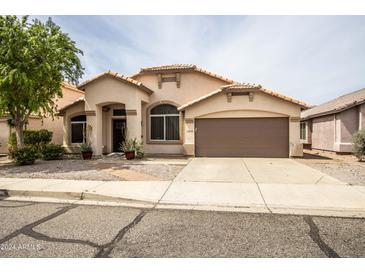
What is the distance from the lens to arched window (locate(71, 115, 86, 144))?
15.8m

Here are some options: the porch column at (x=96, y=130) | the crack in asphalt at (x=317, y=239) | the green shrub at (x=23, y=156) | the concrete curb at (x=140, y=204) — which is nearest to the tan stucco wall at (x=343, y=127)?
the concrete curb at (x=140, y=204)

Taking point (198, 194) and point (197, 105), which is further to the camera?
point (197, 105)

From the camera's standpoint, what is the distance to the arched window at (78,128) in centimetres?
1575

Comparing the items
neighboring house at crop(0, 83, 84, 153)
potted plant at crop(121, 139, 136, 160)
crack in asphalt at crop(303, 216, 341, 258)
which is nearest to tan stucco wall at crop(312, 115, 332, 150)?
potted plant at crop(121, 139, 136, 160)

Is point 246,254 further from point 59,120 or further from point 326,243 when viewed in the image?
point 59,120

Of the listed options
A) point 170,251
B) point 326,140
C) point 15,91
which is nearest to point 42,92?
point 15,91

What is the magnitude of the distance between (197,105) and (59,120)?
1323cm

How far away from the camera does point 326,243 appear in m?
3.40

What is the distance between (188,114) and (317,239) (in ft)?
35.4

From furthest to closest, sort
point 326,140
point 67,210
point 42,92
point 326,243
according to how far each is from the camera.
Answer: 1. point 326,140
2. point 42,92
3. point 67,210
4. point 326,243

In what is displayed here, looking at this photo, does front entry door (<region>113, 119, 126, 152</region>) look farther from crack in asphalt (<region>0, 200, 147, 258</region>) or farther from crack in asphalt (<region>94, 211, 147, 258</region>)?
crack in asphalt (<region>94, 211, 147, 258</region>)

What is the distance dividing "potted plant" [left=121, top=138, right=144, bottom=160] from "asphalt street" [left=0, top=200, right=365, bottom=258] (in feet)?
25.3

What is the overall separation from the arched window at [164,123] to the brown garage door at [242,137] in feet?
6.17

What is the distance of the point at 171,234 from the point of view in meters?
3.75
